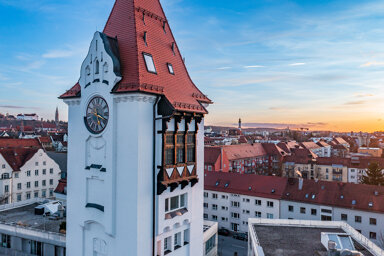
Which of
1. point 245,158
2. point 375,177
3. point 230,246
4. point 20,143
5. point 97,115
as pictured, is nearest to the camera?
point 97,115

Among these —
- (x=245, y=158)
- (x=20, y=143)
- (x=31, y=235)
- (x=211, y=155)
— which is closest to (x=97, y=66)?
(x=31, y=235)

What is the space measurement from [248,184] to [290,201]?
25.5 ft

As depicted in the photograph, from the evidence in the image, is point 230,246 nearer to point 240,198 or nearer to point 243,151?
point 240,198

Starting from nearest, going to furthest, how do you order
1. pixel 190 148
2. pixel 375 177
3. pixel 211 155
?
pixel 190 148 < pixel 375 177 < pixel 211 155

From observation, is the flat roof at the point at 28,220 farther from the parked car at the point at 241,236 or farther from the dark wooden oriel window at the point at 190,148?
the parked car at the point at 241,236

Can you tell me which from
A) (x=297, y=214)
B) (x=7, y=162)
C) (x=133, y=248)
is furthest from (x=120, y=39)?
(x=7, y=162)

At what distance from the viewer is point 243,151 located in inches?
3925

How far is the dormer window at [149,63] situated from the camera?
14184 millimetres

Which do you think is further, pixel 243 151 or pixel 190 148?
pixel 243 151

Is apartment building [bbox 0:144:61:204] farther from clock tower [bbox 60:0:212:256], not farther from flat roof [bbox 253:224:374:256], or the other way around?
clock tower [bbox 60:0:212:256]

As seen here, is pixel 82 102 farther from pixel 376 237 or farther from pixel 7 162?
pixel 7 162

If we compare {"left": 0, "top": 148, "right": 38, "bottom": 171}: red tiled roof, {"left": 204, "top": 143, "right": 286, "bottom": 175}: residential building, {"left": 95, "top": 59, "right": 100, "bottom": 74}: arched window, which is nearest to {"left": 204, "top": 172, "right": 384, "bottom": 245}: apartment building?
{"left": 204, "top": 143, "right": 286, "bottom": 175}: residential building

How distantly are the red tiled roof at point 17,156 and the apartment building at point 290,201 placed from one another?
32.9 m

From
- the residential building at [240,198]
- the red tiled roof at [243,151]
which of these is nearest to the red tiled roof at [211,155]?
the red tiled roof at [243,151]
